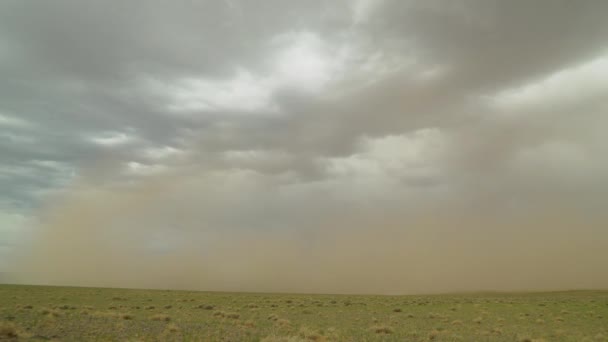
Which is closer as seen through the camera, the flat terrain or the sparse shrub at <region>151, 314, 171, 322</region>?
the flat terrain

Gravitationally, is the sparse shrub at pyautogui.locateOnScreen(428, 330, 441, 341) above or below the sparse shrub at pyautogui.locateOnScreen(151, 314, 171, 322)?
below

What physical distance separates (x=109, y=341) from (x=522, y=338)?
24033 mm

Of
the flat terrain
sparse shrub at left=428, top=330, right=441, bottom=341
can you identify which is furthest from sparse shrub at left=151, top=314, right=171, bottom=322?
sparse shrub at left=428, top=330, right=441, bottom=341

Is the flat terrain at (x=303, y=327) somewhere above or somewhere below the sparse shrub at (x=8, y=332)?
below

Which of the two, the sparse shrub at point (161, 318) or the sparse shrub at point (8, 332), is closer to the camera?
the sparse shrub at point (8, 332)

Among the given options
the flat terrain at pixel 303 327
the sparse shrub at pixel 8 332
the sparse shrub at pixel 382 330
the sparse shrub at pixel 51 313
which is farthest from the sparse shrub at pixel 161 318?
the sparse shrub at pixel 382 330

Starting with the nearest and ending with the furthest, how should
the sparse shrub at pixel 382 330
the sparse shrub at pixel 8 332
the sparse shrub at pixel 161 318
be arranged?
1. the sparse shrub at pixel 8 332
2. the sparse shrub at pixel 382 330
3. the sparse shrub at pixel 161 318

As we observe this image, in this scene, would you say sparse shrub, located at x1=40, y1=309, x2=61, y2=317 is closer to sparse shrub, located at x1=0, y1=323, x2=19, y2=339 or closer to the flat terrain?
the flat terrain

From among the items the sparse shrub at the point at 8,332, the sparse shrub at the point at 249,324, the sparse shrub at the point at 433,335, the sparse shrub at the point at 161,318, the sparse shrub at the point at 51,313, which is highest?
the sparse shrub at the point at 8,332

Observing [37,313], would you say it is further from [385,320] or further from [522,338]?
[522,338]

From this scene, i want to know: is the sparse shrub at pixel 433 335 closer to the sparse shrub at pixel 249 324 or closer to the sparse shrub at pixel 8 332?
the sparse shrub at pixel 249 324

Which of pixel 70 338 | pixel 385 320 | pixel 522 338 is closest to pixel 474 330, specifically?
pixel 522 338

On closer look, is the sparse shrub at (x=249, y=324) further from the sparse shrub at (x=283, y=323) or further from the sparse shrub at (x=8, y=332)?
the sparse shrub at (x=8, y=332)

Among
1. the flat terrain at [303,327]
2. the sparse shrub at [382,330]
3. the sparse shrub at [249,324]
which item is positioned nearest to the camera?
the flat terrain at [303,327]
